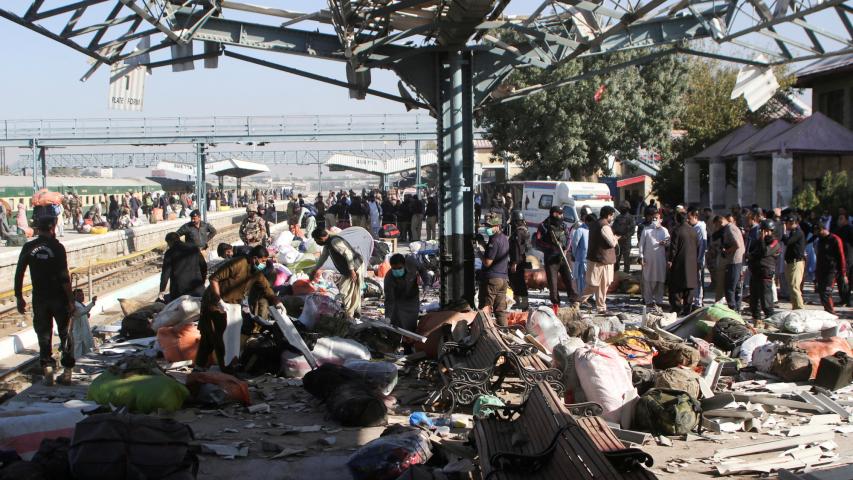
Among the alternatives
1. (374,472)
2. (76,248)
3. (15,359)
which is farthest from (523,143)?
(374,472)

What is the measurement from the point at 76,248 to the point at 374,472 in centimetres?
2155

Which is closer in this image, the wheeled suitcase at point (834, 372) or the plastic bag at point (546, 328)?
the wheeled suitcase at point (834, 372)

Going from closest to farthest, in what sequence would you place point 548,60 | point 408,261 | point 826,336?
point 826,336, point 408,261, point 548,60

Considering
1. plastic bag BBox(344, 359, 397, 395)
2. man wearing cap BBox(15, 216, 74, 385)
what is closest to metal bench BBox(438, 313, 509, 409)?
plastic bag BBox(344, 359, 397, 395)

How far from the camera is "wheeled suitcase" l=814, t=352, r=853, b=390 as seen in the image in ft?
27.2

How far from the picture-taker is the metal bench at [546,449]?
4.43 m

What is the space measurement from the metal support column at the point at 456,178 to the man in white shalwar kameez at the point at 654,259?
314cm

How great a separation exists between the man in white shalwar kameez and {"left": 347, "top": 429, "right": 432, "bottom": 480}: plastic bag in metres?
8.45

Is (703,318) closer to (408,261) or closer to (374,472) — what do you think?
(408,261)

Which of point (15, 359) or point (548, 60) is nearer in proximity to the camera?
point (15, 359)

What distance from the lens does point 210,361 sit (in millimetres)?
9820

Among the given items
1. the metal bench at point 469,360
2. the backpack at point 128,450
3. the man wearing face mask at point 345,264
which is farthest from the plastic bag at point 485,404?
the man wearing face mask at point 345,264

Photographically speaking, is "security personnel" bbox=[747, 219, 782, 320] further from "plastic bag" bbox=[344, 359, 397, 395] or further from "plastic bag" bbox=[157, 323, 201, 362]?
"plastic bag" bbox=[157, 323, 201, 362]

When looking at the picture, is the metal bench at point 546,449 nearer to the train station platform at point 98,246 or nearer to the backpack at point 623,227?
the backpack at point 623,227
